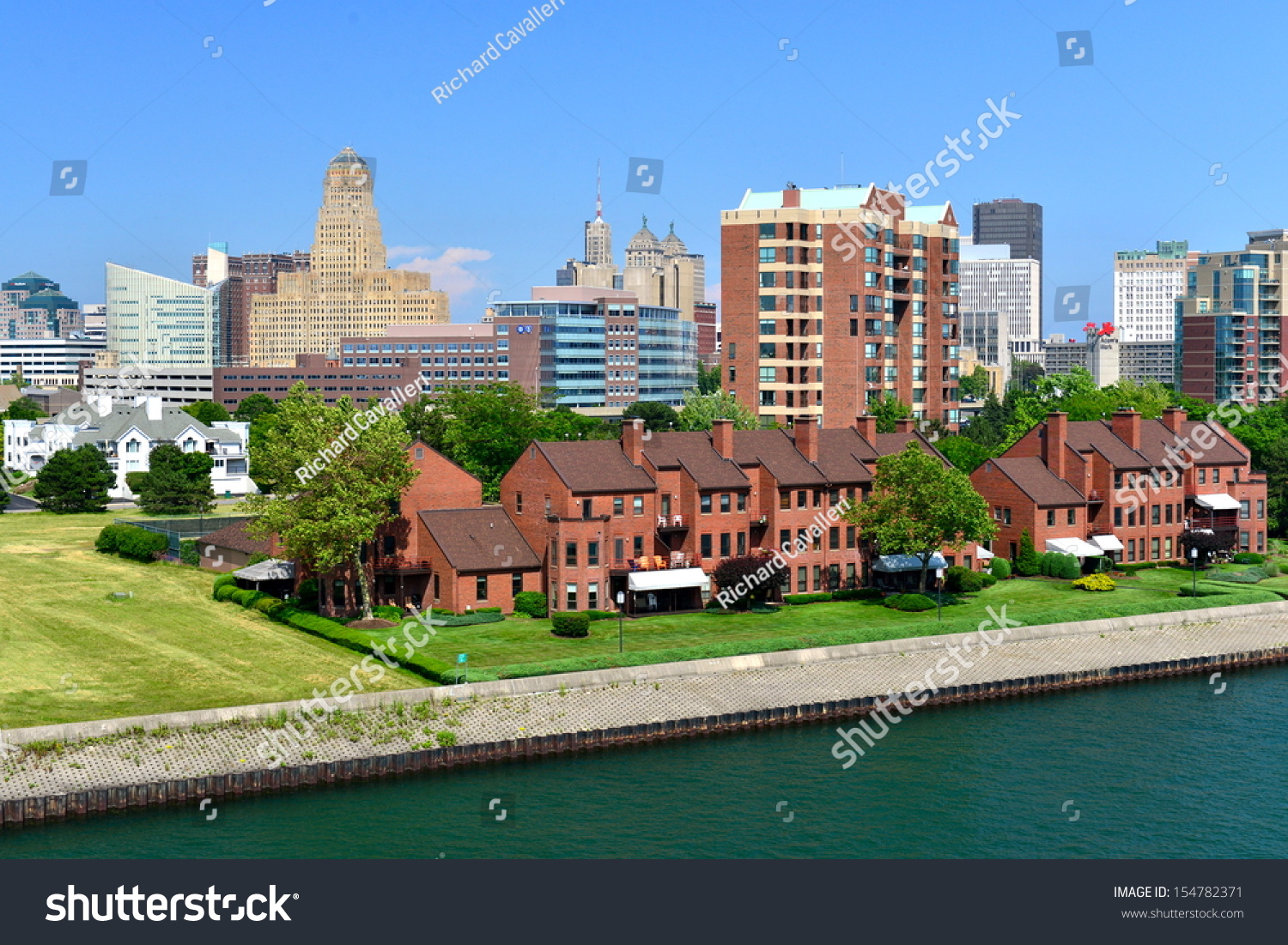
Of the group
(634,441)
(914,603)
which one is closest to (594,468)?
(634,441)

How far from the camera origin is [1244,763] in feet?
190

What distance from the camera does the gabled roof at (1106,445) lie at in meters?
98.0

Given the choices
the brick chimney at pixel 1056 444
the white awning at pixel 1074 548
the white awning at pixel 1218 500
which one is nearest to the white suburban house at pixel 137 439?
the brick chimney at pixel 1056 444

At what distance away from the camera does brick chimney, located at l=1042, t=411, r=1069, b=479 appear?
320ft

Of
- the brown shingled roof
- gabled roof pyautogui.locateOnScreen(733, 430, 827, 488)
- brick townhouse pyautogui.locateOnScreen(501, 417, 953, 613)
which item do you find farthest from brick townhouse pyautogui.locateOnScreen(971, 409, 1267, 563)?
the brown shingled roof

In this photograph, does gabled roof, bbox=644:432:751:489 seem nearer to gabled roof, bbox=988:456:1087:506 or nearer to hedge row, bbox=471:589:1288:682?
hedge row, bbox=471:589:1288:682

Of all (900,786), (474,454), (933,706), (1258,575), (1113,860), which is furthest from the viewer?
(474,454)

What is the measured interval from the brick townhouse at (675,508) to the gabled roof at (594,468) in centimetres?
8

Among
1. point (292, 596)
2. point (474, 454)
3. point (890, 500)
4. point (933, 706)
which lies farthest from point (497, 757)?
point (474, 454)

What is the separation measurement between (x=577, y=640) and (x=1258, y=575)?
48215mm

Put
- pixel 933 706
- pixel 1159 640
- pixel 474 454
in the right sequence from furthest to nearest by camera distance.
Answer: pixel 474 454
pixel 1159 640
pixel 933 706

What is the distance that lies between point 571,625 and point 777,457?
21.8 metres

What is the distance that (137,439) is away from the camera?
147 metres

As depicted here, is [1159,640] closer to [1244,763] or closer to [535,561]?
[1244,763]
